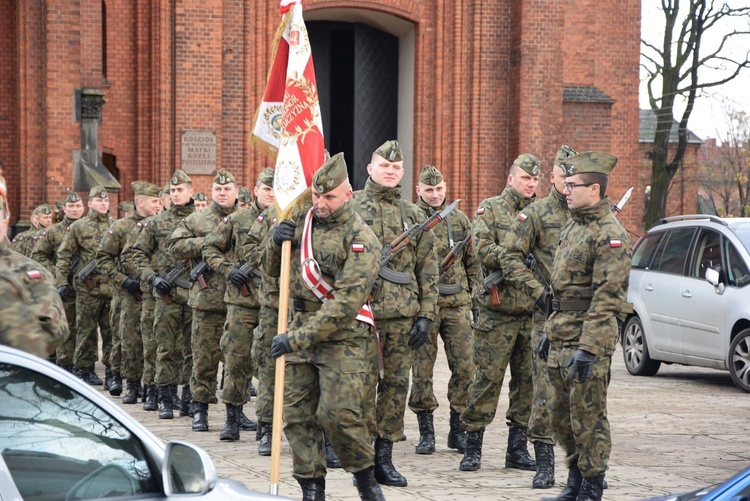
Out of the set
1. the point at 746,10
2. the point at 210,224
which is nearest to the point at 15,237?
the point at 210,224

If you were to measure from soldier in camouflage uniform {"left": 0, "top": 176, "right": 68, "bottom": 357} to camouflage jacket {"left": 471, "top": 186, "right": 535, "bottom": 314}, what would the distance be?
4.44m

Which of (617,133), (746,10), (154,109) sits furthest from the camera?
(746,10)

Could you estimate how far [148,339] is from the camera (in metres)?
13.1

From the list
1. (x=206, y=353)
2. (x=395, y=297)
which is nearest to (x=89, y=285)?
(x=206, y=353)

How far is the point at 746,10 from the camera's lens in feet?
128

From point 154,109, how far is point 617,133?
1229 cm

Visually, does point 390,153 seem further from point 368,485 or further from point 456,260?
point 368,485

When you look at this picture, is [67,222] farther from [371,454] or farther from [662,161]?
[662,161]

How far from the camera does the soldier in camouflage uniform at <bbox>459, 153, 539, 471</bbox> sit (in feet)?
30.8

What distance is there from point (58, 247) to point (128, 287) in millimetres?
3065

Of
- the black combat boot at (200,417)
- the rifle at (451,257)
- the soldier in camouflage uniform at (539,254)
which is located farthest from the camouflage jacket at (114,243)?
the soldier in camouflage uniform at (539,254)

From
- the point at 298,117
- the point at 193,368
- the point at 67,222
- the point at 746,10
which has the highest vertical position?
the point at 746,10

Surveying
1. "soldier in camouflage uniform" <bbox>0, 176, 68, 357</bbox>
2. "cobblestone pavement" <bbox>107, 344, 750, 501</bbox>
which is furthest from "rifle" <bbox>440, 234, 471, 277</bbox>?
"soldier in camouflage uniform" <bbox>0, 176, 68, 357</bbox>

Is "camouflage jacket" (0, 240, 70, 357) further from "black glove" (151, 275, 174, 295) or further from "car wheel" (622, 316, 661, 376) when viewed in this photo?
"car wheel" (622, 316, 661, 376)
